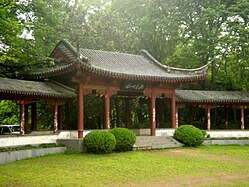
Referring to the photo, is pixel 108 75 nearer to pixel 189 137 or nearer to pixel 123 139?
pixel 123 139

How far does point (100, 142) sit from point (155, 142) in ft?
15.7

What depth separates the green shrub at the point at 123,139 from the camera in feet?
63.6

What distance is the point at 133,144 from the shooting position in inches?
786

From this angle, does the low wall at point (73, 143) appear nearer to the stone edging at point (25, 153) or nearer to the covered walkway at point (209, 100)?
the stone edging at point (25, 153)

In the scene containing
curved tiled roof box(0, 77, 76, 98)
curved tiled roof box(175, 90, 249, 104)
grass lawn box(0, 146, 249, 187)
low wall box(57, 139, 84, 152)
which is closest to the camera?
grass lawn box(0, 146, 249, 187)

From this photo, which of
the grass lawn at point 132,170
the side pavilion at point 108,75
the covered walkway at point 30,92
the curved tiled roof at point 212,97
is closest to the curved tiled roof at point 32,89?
the covered walkway at point 30,92

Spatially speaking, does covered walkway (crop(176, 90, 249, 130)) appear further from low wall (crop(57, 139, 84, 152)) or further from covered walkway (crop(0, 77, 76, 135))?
low wall (crop(57, 139, 84, 152))

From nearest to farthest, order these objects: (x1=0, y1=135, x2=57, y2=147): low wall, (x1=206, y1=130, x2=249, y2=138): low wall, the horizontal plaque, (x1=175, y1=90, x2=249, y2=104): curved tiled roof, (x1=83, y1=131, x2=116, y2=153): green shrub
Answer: (x1=0, y1=135, x2=57, y2=147): low wall, (x1=83, y1=131, x2=116, y2=153): green shrub, the horizontal plaque, (x1=206, y1=130, x2=249, y2=138): low wall, (x1=175, y1=90, x2=249, y2=104): curved tiled roof

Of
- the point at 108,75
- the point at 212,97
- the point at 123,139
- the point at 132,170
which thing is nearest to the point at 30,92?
the point at 108,75

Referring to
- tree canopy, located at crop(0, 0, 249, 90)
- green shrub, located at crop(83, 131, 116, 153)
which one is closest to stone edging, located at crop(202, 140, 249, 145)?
tree canopy, located at crop(0, 0, 249, 90)

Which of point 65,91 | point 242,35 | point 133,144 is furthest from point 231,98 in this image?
point 65,91

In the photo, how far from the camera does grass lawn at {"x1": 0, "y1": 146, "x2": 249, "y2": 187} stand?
11.6 metres

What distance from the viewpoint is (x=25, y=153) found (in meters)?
16.9

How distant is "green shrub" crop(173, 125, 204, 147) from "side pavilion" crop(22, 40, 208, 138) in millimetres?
1711
